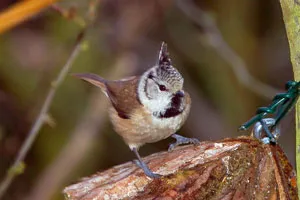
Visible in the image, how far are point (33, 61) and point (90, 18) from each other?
5.85 feet

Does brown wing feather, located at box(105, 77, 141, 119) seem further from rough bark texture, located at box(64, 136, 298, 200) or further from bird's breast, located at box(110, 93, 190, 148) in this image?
rough bark texture, located at box(64, 136, 298, 200)

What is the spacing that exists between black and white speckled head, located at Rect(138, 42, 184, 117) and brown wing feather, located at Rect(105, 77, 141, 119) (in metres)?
0.04

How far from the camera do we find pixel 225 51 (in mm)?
4914

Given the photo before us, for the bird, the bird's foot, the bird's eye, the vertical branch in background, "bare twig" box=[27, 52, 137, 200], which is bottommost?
"bare twig" box=[27, 52, 137, 200]

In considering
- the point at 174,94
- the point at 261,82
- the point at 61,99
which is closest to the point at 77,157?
the point at 61,99

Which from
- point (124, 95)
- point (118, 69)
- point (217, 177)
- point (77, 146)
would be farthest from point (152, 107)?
point (77, 146)

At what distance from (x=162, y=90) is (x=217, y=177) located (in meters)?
0.83

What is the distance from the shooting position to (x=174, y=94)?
9.98ft

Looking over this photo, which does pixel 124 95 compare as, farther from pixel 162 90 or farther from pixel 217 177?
pixel 217 177

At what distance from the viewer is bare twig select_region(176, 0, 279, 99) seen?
15.8 ft

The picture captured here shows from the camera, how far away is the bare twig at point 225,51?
189 inches

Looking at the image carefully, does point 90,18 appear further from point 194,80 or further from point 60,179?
point 194,80

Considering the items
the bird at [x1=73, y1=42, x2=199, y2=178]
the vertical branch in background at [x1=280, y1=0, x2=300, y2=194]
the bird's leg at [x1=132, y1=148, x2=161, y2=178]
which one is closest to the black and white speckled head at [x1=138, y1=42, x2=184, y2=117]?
the bird at [x1=73, y1=42, x2=199, y2=178]

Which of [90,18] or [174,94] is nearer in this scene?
[174,94]
